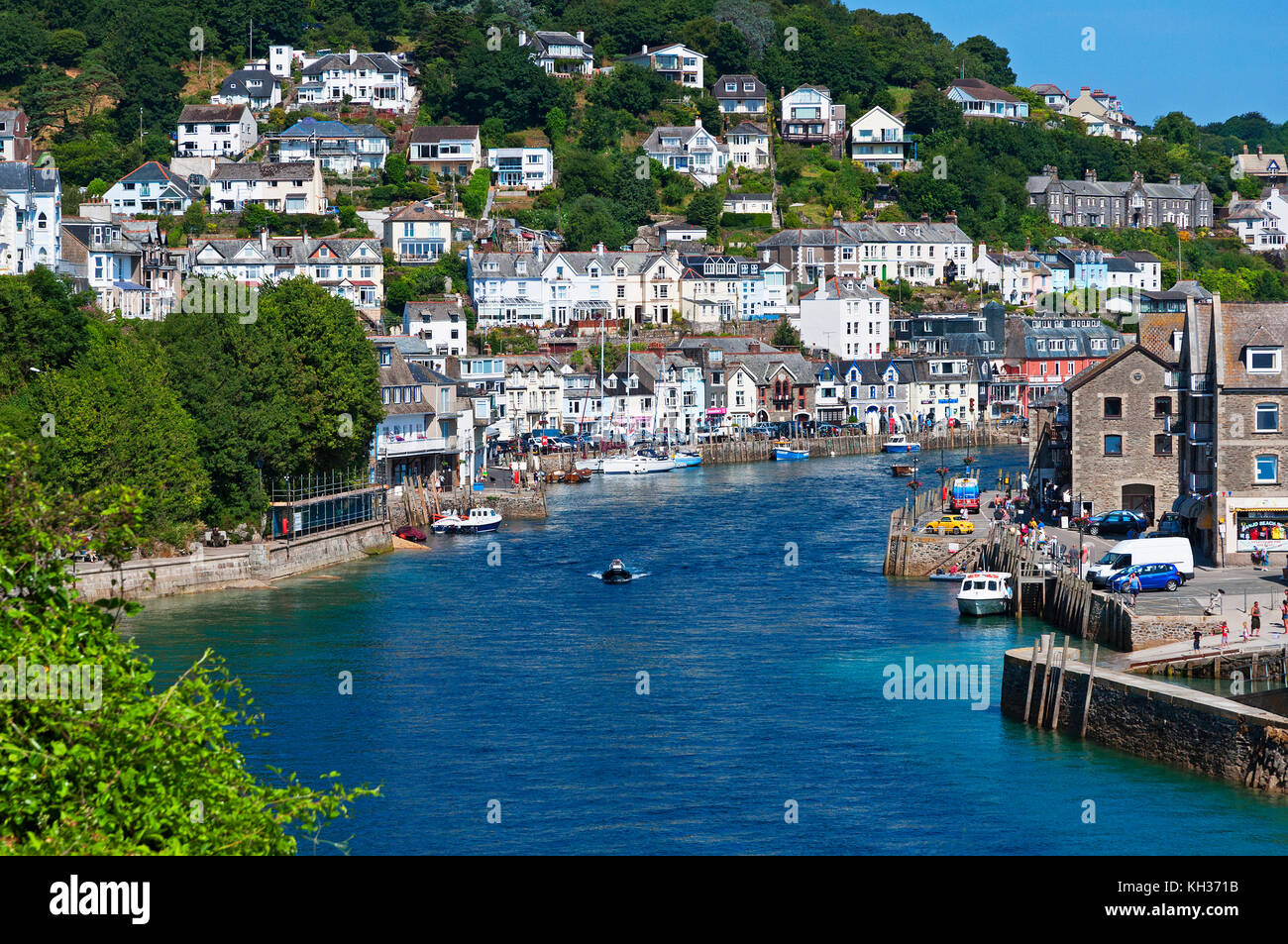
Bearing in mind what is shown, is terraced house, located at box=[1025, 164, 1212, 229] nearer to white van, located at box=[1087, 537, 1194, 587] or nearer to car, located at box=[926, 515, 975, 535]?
car, located at box=[926, 515, 975, 535]

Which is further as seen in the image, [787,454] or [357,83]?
[357,83]

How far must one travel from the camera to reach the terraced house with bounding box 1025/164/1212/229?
18325 cm

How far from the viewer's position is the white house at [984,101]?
19238cm

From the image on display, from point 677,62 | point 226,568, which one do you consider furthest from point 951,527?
point 677,62

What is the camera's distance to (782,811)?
33.8 metres

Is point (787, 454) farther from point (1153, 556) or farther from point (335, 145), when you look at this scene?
point (1153, 556)

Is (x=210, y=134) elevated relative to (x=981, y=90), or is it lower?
lower

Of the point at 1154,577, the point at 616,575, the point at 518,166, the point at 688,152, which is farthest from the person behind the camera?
the point at 688,152

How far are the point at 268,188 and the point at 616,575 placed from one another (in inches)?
3468

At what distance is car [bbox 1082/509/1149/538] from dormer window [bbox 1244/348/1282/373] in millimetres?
8536

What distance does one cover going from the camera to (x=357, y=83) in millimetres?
165625

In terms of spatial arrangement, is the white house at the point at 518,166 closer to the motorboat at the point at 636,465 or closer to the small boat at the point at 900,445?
the small boat at the point at 900,445

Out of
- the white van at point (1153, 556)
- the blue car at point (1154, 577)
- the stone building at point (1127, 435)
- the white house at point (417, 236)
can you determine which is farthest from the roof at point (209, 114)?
the blue car at point (1154, 577)

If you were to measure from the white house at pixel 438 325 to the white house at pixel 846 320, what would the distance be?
33199mm
